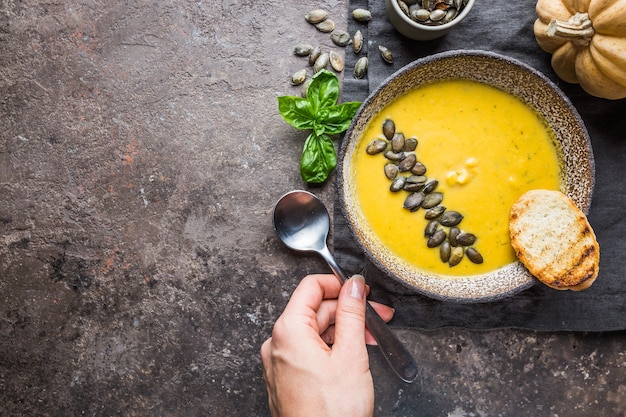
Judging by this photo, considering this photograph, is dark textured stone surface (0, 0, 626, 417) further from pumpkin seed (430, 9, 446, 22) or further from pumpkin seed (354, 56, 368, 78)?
pumpkin seed (430, 9, 446, 22)

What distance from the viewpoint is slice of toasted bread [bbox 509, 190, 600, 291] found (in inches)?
75.5

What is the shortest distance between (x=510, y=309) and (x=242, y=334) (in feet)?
3.71

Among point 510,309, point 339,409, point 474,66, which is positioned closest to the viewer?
point 339,409

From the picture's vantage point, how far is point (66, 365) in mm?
2291

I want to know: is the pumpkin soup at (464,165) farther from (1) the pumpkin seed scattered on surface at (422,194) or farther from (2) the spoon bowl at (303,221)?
(2) the spoon bowl at (303,221)

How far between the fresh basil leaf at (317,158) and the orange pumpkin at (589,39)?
2.98 feet

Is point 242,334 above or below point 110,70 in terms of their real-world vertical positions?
below

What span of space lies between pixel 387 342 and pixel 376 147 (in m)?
0.77

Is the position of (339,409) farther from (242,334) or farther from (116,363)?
(116,363)

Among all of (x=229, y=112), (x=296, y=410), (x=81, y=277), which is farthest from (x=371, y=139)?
(x=81, y=277)

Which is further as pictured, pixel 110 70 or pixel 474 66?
pixel 110 70

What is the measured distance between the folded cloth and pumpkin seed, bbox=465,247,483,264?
0.23 meters

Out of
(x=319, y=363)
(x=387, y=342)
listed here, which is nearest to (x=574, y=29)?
(x=387, y=342)

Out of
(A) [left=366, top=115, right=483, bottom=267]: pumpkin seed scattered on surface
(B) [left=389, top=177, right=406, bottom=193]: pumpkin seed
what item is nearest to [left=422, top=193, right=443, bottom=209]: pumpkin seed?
(A) [left=366, top=115, right=483, bottom=267]: pumpkin seed scattered on surface
